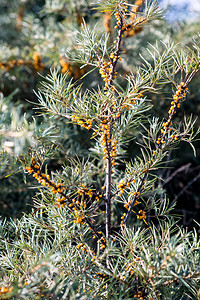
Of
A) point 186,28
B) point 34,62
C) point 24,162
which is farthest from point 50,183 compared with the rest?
point 186,28

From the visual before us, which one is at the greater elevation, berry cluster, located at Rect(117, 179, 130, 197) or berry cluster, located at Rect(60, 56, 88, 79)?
berry cluster, located at Rect(60, 56, 88, 79)

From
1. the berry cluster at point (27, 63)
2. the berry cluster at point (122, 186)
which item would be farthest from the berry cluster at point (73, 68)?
the berry cluster at point (122, 186)

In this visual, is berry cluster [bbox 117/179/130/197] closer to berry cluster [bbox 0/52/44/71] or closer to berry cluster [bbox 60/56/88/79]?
berry cluster [bbox 60/56/88/79]

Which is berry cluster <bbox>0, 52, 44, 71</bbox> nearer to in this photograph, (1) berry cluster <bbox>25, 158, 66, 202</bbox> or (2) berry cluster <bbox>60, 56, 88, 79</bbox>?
(2) berry cluster <bbox>60, 56, 88, 79</bbox>

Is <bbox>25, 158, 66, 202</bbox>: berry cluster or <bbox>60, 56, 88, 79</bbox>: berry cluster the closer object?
<bbox>25, 158, 66, 202</bbox>: berry cluster

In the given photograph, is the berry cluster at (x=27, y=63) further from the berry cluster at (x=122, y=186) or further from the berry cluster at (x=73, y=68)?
the berry cluster at (x=122, y=186)

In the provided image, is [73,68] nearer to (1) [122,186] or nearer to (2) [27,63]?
(2) [27,63]

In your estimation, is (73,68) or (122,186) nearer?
(122,186)

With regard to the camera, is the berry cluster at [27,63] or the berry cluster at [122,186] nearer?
the berry cluster at [122,186]

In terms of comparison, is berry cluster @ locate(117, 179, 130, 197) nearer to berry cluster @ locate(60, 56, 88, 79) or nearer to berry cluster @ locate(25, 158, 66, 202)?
berry cluster @ locate(25, 158, 66, 202)

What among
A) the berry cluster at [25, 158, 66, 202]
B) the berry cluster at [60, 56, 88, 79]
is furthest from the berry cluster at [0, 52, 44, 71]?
the berry cluster at [25, 158, 66, 202]

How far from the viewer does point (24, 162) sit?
1.08ft

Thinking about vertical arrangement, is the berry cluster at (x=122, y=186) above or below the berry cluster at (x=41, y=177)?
below

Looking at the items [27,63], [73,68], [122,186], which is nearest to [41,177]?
[122,186]
